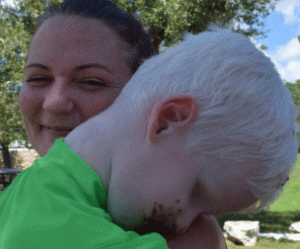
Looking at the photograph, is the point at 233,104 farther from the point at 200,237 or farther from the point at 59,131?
the point at 59,131

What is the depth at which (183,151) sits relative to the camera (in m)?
0.89

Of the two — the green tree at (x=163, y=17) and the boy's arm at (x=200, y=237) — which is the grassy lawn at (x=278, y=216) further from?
the boy's arm at (x=200, y=237)

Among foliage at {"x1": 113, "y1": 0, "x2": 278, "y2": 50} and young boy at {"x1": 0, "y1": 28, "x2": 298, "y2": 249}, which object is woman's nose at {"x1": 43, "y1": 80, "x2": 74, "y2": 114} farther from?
foliage at {"x1": 113, "y1": 0, "x2": 278, "y2": 50}

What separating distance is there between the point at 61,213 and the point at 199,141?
0.40 metres

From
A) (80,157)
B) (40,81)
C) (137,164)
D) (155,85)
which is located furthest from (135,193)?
(40,81)

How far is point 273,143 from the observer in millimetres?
914

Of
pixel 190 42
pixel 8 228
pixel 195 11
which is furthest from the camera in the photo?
pixel 195 11

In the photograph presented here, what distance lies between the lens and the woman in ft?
4.23

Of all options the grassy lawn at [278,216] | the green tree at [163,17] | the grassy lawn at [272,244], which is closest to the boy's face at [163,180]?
the green tree at [163,17]

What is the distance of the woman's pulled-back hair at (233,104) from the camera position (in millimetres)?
889

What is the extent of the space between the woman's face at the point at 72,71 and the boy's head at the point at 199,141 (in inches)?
15.3

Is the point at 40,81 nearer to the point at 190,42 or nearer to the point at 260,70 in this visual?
the point at 190,42

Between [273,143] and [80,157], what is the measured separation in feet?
1.81

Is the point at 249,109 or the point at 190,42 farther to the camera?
the point at 190,42
